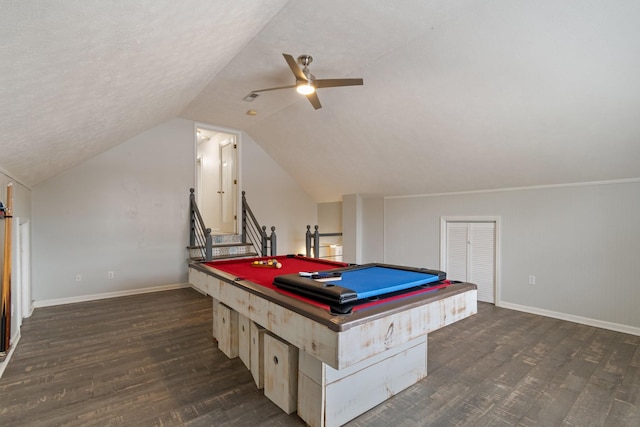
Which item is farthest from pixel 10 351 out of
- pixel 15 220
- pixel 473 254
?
pixel 473 254

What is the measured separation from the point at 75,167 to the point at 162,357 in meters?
3.63

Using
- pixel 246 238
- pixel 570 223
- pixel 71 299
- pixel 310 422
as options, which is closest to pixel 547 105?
pixel 570 223

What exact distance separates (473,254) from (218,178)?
5.64 meters

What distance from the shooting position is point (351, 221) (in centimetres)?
668

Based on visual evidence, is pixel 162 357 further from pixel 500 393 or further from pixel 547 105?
pixel 547 105

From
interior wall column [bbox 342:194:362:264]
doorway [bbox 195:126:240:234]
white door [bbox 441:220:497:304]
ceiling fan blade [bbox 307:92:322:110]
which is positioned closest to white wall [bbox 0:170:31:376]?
doorway [bbox 195:126:240:234]

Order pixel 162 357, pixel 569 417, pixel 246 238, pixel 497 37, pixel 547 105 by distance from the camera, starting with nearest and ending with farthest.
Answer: pixel 569 417
pixel 497 37
pixel 162 357
pixel 547 105
pixel 246 238

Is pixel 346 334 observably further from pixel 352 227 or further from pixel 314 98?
pixel 352 227

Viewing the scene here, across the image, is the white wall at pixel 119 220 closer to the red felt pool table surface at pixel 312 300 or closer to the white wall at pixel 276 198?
the white wall at pixel 276 198

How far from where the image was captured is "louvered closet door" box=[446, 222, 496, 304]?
4.66 m

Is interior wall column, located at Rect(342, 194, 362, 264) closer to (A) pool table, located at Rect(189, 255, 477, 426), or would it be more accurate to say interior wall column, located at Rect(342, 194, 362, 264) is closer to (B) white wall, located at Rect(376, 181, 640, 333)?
(B) white wall, located at Rect(376, 181, 640, 333)

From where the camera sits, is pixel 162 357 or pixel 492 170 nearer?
pixel 162 357

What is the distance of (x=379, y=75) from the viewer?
141 inches

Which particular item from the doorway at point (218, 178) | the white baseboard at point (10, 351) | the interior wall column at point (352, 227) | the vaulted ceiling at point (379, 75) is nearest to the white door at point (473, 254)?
the vaulted ceiling at point (379, 75)
